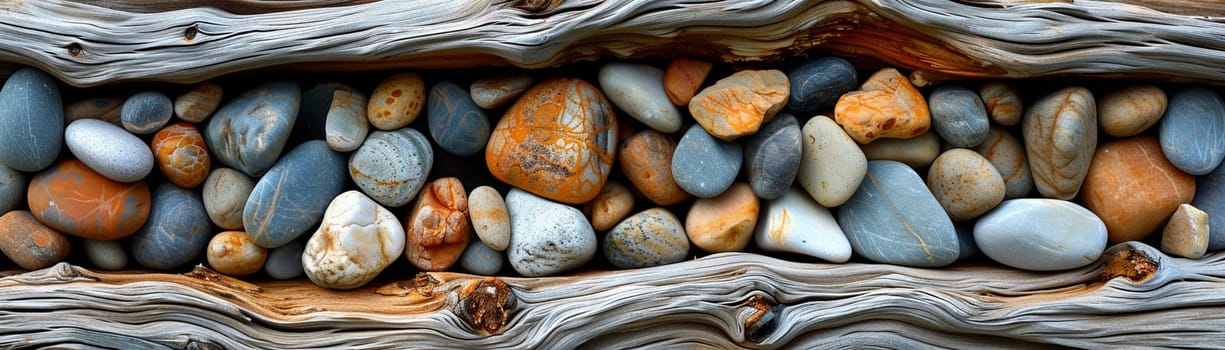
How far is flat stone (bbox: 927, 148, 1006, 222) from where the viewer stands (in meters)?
1.83

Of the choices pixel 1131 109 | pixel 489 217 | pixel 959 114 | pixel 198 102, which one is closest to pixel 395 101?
pixel 489 217

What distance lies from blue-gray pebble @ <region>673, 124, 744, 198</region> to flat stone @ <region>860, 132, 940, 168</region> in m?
0.32

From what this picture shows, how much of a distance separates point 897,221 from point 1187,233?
26.3 inches

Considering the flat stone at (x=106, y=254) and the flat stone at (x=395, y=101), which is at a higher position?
the flat stone at (x=395, y=101)

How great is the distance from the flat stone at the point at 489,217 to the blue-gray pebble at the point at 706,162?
1.40ft

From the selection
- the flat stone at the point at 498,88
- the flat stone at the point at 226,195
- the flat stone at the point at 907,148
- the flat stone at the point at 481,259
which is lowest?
the flat stone at the point at 481,259

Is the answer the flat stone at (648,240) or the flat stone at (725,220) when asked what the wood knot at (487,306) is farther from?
the flat stone at (725,220)

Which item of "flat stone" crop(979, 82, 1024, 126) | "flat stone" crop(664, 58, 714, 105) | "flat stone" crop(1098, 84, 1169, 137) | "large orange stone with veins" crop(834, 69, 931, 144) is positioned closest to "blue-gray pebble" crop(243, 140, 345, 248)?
"flat stone" crop(664, 58, 714, 105)

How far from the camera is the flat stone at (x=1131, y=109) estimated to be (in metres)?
1.80

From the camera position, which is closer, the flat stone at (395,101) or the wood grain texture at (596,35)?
the wood grain texture at (596,35)

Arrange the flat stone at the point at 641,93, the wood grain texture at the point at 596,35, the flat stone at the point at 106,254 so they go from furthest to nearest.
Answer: the flat stone at the point at 106,254, the flat stone at the point at 641,93, the wood grain texture at the point at 596,35

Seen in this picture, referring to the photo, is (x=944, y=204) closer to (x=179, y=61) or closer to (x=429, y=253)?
(x=429, y=253)

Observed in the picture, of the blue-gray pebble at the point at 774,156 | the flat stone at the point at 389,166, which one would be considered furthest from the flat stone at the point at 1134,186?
the flat stone at the point at 389,166

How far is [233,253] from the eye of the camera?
1.89 metres
